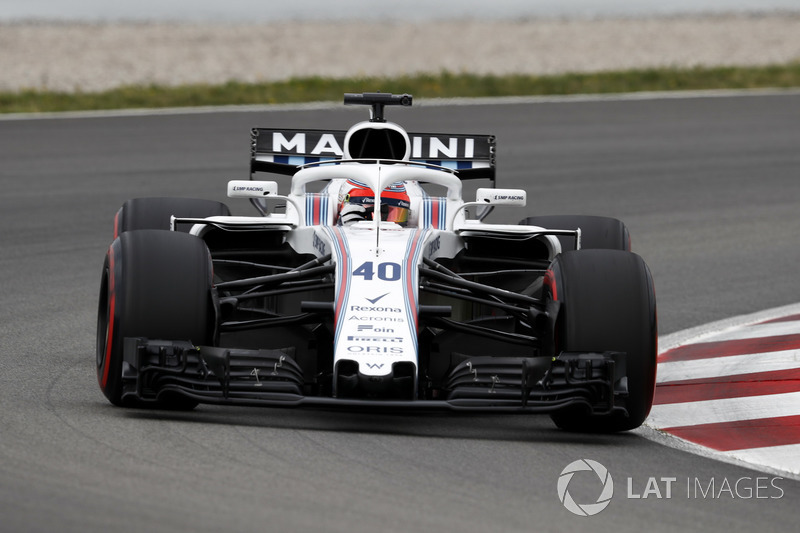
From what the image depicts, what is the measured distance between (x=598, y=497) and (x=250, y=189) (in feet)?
11.4

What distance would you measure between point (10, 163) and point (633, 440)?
11.3 m

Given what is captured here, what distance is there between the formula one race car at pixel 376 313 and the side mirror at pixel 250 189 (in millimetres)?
11

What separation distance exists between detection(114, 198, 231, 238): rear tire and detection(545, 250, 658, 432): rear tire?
2811mm

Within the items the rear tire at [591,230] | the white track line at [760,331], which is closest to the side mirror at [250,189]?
the rear tire at [591,230]

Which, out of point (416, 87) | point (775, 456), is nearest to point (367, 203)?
point (775, 456)

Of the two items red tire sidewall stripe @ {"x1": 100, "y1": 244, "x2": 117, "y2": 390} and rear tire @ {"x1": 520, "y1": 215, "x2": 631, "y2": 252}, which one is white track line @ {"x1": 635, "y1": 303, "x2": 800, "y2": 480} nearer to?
rear tire @ {"x1": 520, "y1": 215, "x2": 631, "y2": 252}

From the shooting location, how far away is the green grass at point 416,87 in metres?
21.8

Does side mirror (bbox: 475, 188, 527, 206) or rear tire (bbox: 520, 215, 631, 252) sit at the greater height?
side mirror (bbox: 475, 188, 527, 206)

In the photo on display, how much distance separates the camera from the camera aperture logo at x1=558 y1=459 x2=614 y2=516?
5.53 meters

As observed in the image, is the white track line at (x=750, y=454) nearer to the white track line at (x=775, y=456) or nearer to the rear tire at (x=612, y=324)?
the white track line at (x=775, y=456)

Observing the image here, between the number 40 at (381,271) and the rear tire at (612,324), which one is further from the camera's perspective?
the number 40 at (381,271)

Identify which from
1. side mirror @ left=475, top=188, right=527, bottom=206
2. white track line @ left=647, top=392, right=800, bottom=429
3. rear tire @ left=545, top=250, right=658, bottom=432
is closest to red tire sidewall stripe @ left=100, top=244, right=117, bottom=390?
rear tire @ left=545, top=250, right=658, bottom=432

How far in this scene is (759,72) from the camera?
87.4 feet

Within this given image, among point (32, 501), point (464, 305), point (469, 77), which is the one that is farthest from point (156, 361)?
point (469, 77)
